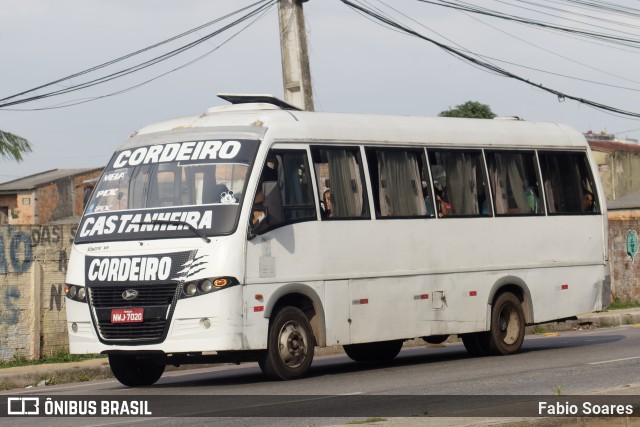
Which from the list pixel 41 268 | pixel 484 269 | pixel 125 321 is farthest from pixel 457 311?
pixel 41 268

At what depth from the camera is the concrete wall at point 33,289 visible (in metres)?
19.2

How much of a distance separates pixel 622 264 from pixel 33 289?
1729 cm

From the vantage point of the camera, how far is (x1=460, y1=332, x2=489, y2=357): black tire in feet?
58.5

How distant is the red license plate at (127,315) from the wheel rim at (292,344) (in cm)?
159

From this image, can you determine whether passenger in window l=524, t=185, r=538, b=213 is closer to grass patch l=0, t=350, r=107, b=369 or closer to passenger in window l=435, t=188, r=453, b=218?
passenger in window l=435, t=188, r=453, b=218

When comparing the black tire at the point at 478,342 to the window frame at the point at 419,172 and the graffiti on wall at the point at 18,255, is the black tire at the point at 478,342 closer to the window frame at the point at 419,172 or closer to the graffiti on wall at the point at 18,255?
the window frame at the point at 419,172

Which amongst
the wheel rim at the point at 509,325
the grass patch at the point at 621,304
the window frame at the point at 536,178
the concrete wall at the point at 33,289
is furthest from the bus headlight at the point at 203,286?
the grass patch at the point at 621,304

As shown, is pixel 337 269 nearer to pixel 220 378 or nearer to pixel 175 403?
pixel 220 378

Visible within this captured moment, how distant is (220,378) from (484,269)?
12.9 ft

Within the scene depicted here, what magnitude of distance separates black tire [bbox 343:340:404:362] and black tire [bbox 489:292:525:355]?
1.33 m

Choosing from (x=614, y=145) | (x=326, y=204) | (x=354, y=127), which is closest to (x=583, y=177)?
(x=354, y=127)

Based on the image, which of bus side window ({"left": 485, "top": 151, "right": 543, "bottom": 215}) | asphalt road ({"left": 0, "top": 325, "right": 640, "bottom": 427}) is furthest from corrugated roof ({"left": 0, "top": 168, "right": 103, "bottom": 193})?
bus side window ({"left": 485, "top": 151, "right": 543, "bottom": 215})

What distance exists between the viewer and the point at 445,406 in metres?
11.4

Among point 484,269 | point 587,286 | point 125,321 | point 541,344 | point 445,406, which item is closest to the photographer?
point 445,406
